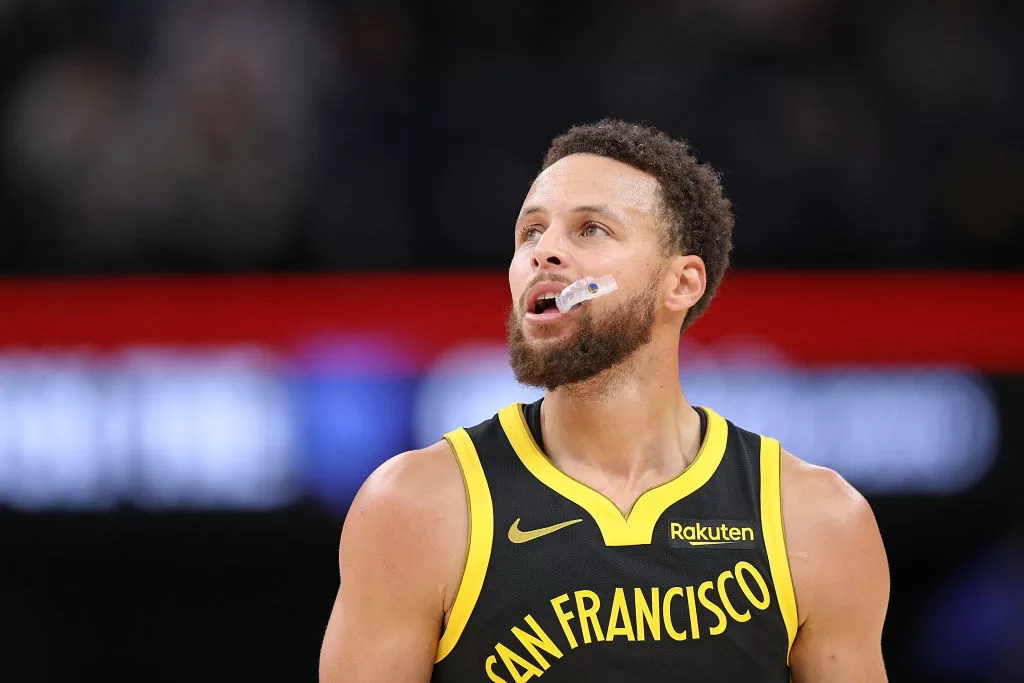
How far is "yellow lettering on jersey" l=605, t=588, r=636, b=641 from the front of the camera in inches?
120

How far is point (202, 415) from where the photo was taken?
6.43 m

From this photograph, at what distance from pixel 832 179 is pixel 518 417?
14.5 feet

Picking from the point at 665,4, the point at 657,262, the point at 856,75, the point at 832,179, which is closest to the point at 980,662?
the point at 832,179

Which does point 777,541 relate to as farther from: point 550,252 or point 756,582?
point 550,252

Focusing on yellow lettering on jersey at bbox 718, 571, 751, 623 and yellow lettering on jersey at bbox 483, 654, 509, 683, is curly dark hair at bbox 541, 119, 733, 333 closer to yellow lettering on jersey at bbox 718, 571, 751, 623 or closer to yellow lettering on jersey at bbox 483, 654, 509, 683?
yellow lettering on jersey at bbox 718, 571, 751, 623

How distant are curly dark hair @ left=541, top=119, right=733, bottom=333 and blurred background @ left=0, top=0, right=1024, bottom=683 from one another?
2795mm

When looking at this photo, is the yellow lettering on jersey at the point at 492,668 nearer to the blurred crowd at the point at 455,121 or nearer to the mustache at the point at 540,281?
the mustache at the point at 540,281

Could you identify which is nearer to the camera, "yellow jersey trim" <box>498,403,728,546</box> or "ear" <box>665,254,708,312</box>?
"yellow jersey trim" <box>498,403,728,546</box>

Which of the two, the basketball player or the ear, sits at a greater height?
the ear

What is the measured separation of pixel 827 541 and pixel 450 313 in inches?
140

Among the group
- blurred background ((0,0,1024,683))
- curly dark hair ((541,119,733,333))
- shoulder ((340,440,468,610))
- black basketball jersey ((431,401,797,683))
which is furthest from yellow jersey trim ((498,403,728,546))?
blurred background ((0,0,1024,683))

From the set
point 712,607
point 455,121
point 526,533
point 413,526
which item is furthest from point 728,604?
point 455,121

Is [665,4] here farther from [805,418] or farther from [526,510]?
[526,510]

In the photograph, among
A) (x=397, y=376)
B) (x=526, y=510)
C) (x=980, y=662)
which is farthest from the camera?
(x=980, y=662)
